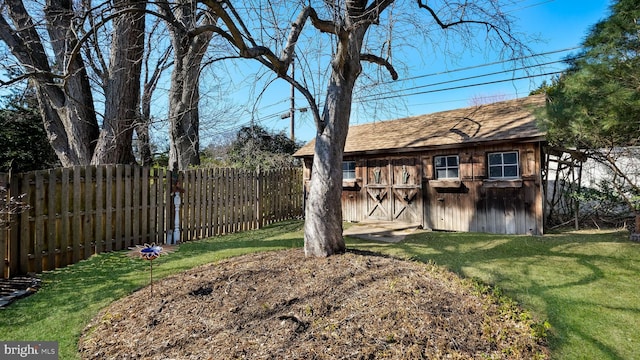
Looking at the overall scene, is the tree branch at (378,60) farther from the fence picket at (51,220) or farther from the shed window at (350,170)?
the fence picket at (51,220)

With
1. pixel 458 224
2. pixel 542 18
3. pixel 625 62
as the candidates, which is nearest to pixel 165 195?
pixel 458 224

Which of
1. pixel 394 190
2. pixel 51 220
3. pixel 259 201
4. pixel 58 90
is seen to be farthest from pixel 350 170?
pixel 58 90

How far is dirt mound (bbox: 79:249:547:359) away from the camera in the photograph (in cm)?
248

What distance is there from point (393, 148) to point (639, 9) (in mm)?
5503

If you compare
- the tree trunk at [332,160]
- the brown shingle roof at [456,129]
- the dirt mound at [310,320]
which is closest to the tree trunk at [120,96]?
the dirt mound at [310,320]

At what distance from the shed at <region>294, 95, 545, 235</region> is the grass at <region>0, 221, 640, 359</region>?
929mm

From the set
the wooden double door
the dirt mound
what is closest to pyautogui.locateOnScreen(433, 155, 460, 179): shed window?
the wooden double door

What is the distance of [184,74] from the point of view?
18.4 ft

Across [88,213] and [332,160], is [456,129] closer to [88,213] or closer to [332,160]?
[332,160]

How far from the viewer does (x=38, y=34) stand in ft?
22.7

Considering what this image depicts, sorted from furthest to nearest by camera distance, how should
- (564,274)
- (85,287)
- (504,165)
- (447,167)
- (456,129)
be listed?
(456,129)
(447,167)
(504,165)
(564,274)
(85,287)

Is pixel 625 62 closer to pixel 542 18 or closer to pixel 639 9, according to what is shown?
pixel 639 9

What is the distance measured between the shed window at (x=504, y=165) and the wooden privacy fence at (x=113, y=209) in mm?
6205

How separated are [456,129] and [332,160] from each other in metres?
5.41
